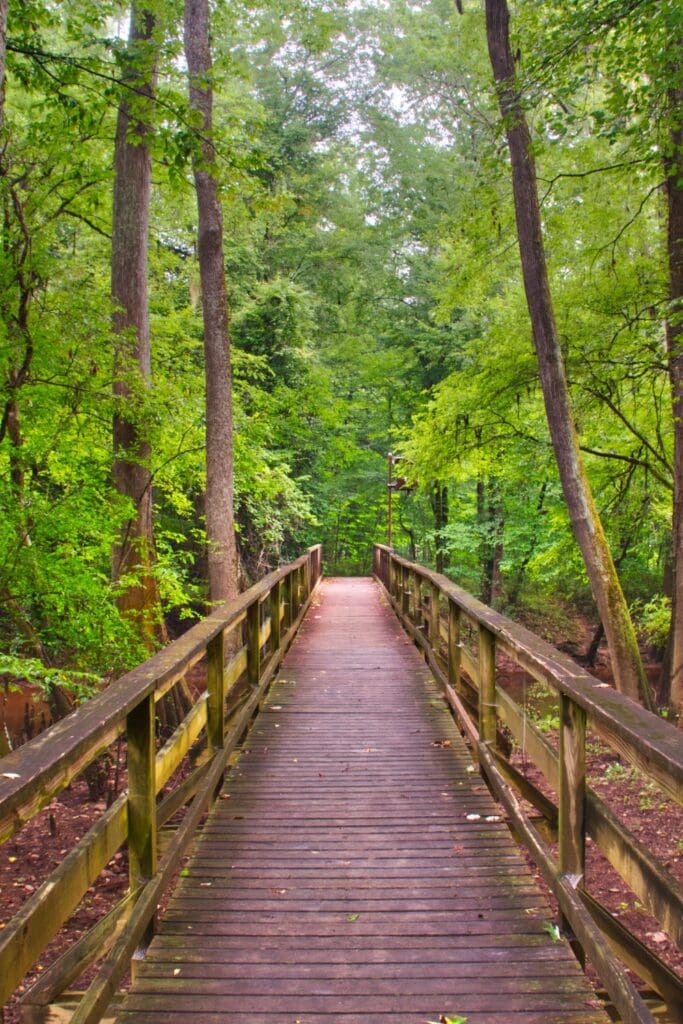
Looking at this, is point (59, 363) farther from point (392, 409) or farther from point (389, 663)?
point (392, 409)

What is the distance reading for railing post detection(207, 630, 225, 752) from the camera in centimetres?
362

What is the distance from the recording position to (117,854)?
679 cm

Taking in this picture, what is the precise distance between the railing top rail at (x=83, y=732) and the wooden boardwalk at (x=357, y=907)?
3.02 feet

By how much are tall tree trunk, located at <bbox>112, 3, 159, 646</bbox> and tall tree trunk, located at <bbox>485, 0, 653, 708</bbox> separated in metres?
4.19

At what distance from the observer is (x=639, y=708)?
2035 millimetres

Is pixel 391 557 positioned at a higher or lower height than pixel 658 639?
higher

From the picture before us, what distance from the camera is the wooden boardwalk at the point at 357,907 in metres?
2.04

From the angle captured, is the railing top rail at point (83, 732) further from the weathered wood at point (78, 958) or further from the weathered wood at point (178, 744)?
the weathered wood at point (78, 958)

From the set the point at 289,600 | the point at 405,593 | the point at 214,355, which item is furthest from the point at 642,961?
the point at 405,593

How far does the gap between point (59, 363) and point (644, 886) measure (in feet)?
19.2

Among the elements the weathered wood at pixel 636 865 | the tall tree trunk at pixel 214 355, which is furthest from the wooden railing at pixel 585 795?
the tall tree trunk at pixel 214 355

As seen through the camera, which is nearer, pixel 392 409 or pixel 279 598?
pixel 279 598

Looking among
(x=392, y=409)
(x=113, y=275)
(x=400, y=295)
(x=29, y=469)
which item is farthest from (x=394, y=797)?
(x=392, y=409)

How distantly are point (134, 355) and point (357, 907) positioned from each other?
22.0ft
